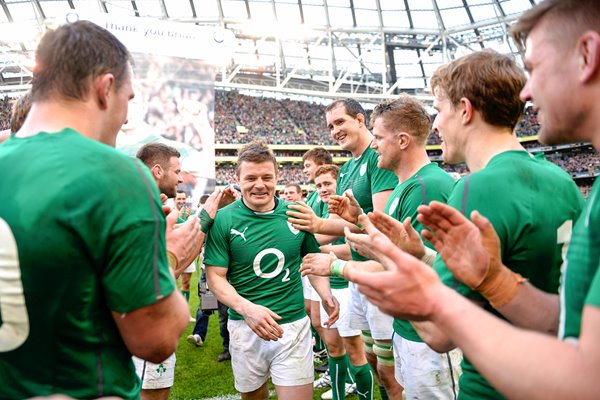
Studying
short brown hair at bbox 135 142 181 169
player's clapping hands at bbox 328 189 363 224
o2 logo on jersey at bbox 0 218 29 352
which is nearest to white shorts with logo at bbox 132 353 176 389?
short brown hair at bbox 135 142 181 169

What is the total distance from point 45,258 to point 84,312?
19 centimetres

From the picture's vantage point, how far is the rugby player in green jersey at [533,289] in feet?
2.75

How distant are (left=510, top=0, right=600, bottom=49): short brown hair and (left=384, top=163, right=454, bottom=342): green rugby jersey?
5.02ft

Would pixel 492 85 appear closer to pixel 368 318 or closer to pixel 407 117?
pixel 407 117

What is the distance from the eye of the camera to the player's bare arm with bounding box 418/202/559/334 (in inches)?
51.0

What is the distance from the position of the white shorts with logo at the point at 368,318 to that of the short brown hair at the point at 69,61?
2.67m

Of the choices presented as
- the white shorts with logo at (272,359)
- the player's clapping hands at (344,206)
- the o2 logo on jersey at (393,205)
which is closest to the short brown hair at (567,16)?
the o2 logo on jersey at (393,205)

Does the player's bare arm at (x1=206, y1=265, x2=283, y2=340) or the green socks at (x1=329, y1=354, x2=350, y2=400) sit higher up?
the player's bare arm at (x1=206, y1=265, x2=283, y2=340)

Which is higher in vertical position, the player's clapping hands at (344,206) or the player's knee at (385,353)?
the player's clapping hands at (344,206)

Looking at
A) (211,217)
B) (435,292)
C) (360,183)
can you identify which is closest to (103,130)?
(435,292)

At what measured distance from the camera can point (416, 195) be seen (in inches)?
109

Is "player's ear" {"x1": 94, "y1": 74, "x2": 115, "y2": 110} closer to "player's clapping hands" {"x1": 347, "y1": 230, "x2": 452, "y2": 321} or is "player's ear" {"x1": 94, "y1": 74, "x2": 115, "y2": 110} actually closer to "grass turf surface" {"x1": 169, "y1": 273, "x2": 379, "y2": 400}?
"player's clapping hands" {"x1": 347, "y1": 230, "x2": 452, "y2": 321}

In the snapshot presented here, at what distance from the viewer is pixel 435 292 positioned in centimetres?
101

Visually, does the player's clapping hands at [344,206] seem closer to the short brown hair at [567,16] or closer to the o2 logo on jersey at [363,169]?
the o2 logo on jersey at [363,169]
